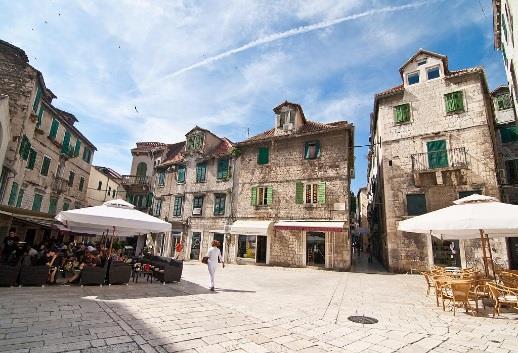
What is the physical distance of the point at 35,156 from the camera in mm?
18969

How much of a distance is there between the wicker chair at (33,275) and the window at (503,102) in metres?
29.9

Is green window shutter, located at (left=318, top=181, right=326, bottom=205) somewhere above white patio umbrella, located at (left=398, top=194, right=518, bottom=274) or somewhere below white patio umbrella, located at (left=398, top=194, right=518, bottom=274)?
above

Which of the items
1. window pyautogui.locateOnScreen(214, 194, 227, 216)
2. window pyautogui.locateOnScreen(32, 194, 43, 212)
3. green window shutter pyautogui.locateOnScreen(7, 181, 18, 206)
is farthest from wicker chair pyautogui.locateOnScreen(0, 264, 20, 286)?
window pyautogui.locateOnScreen(214, 194, 227, 216)

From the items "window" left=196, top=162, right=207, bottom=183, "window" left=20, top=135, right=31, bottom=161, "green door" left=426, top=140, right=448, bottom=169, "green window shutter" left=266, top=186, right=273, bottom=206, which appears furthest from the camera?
"window" left=196, top=162, right=207, bottom=183

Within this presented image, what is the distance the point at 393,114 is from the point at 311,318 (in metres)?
16.4

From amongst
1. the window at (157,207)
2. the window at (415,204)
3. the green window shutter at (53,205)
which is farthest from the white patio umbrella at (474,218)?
the green window shutter at (53,205)

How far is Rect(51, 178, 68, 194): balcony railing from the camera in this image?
71.2 ft

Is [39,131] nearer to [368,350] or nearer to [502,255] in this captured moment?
[368,350]

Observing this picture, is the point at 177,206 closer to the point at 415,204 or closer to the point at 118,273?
the point at 118,273

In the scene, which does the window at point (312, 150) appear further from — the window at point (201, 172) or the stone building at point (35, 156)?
the stone building at point (35, 156)

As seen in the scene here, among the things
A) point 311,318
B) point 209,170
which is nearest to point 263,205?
point 209,170

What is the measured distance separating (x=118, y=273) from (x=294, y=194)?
513 inches

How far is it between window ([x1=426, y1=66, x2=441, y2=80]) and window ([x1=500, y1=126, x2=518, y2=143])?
687 cm

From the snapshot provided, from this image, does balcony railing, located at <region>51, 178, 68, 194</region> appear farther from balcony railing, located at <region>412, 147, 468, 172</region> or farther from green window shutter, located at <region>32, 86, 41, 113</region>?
balcony railing, located at <region>412, 147, 468, 172</region>
